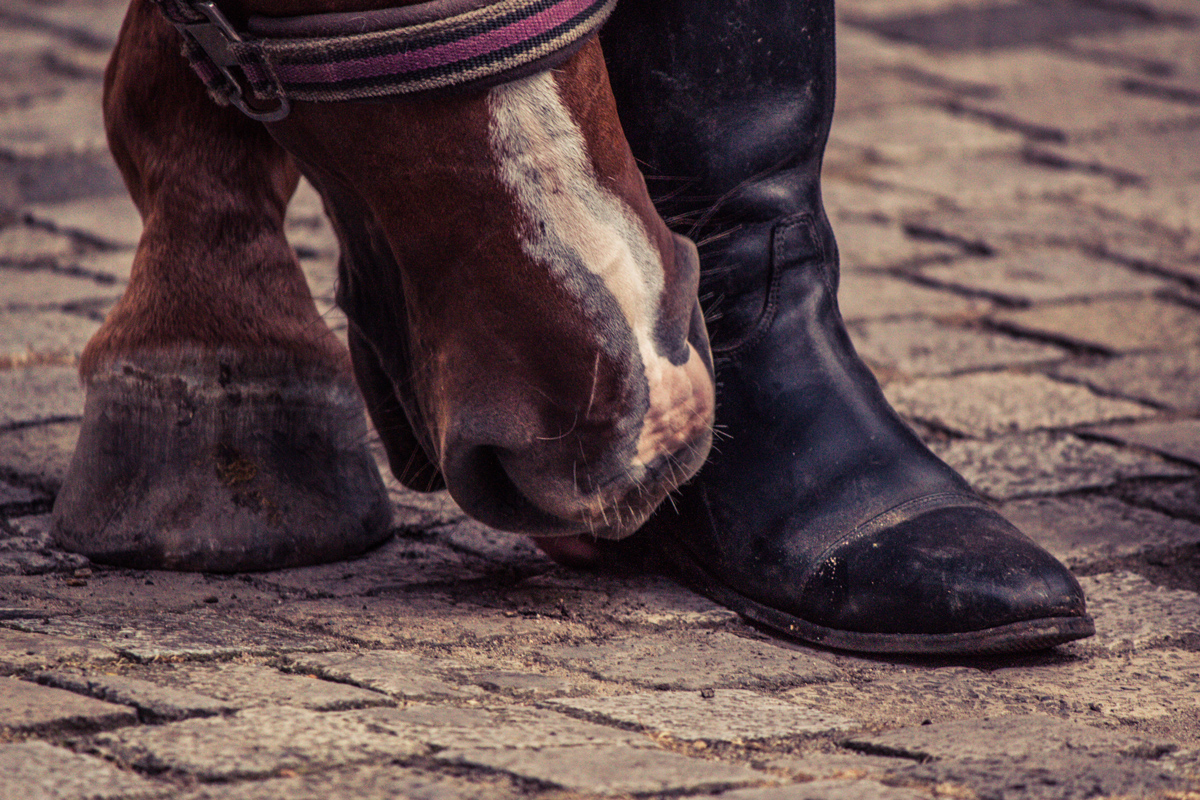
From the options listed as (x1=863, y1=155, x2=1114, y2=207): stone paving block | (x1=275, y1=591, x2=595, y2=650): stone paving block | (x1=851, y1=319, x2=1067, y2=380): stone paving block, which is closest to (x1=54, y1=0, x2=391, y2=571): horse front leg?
(x1=275, y1=591, x2=595, y2=650): stone paving block

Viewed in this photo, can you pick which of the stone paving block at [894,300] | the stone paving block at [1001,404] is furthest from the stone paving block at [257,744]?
the stone paving block at [894,300]

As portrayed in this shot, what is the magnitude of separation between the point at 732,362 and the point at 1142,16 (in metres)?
5.27

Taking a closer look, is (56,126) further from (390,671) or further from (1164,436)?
→ (390,671)

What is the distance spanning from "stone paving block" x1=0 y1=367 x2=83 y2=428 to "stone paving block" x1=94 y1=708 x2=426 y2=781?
1128mm

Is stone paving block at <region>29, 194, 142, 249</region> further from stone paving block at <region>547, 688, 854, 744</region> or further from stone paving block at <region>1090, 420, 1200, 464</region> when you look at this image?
stone paving block at <region>547, 688, 854, 744</region>

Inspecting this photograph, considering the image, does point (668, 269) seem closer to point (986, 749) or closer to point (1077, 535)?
point (986, 749)

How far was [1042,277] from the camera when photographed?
3.60m

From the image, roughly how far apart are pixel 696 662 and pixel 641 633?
0.11m

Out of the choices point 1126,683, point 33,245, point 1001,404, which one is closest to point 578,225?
point 1126,683

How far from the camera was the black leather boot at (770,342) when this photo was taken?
71.9 inches

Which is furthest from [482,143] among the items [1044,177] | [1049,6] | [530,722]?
[1049,6]

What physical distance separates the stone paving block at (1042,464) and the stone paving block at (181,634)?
1.11 metres

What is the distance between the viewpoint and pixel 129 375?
1.88 m

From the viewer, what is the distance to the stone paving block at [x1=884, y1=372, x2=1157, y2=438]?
2664mm
